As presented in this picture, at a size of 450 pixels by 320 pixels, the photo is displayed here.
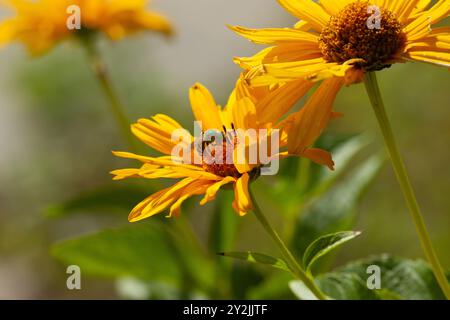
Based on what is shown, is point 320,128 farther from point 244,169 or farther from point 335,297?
point 335,297

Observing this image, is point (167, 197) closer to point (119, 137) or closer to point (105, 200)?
point (105, 200)

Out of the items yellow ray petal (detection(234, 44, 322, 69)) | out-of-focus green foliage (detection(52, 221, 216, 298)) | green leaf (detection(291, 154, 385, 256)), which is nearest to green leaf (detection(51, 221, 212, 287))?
out-of-focus green foliage (detection(52, 221, 216, 298))

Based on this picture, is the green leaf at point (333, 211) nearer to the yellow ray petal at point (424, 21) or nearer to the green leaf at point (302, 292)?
the green leaf at point (302, 292)

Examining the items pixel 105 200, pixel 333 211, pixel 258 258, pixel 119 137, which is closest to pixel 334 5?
pixel 258 258

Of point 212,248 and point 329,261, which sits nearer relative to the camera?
point 329,261

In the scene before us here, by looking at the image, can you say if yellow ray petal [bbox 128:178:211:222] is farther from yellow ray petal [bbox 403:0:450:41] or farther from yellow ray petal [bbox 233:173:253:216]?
yellow ray petal [bbox 403:0:450:41]
